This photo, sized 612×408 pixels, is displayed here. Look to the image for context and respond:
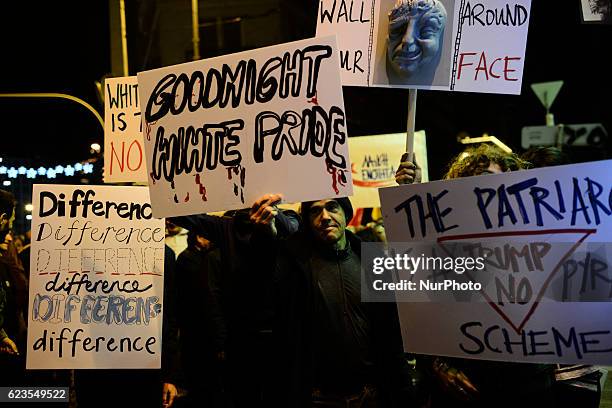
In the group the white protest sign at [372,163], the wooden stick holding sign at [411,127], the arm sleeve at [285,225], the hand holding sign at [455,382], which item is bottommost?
the hand holding sign at [455,382]

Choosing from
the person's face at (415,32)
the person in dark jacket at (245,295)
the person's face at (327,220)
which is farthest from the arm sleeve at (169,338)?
the person's face at (415,32)

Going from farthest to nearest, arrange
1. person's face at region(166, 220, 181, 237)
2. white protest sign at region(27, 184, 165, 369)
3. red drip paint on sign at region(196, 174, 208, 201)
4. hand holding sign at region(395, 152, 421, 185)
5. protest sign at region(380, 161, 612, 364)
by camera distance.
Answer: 1. person's face at region(166, 220, 181, 237)
2. white protest sign at region(27, 184, 165, 369)
3. red drip paint on sign at region(196, 174, 208, 201)
4. hand holding sign at region(395, 152, 421, 185)
5. protest sign at region(380, 161, 612, 364)

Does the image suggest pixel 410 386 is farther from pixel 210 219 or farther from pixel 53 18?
pixel 53 18

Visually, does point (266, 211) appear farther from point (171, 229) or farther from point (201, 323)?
point (171, 229)

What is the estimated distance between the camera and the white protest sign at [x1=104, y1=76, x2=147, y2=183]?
180 inches

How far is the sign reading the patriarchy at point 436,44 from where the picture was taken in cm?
361

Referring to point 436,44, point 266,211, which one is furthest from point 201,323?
point 436,44

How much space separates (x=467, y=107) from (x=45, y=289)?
21174 mm

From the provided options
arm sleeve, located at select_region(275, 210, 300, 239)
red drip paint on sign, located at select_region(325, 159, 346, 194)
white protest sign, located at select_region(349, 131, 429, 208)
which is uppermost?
white protest sign, located at select_region(349, 131, 429, 208)

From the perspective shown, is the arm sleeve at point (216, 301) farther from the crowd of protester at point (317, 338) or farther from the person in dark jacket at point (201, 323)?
the crowd of protester at point (317, 338)

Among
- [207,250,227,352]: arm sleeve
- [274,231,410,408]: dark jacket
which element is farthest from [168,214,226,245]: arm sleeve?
[207,250,227,352]: arm sleeve

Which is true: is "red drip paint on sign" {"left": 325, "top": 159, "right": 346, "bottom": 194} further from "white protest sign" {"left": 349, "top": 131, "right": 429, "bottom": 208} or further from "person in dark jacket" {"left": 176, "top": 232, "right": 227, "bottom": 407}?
"white protest sign" {"left": 349, "top": 131, "right": 429, "bottom": 208}

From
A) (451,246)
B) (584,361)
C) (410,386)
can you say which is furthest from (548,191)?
(410,386)

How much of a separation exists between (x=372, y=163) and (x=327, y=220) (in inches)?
174
